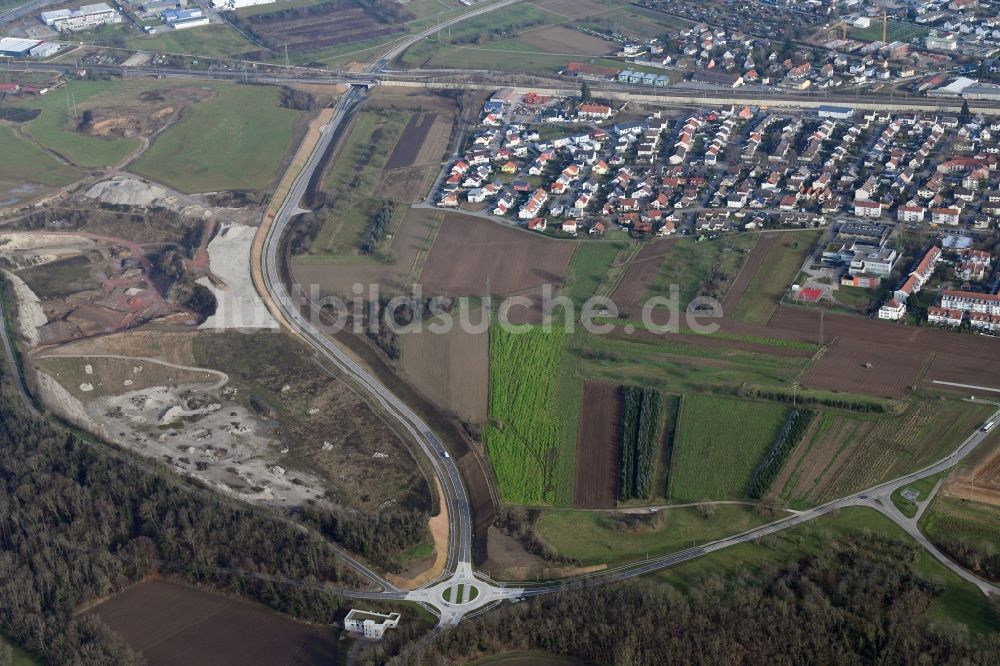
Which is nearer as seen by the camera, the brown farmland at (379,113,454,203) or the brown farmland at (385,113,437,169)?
the brown farmland at (379,113,454,203)

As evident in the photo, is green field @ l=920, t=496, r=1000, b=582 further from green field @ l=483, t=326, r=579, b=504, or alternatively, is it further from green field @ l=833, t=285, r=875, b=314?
green field @ l=833, t=285, r=875, b=314

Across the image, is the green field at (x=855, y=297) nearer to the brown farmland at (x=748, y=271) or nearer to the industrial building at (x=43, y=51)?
the brown farmland at (x=748, y=271)

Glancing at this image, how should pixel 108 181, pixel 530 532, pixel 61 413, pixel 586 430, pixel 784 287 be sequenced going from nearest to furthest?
pixel 530 532 < pixel 586 430 < pixel 61 413 < pixel 784 287 < pixel 108 181

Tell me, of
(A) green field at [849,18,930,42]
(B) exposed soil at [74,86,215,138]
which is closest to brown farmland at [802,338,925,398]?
(A) green field at [849,18,930,42]

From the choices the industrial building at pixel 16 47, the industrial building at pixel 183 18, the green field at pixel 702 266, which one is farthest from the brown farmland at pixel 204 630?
the industrial building at pixel 183 18

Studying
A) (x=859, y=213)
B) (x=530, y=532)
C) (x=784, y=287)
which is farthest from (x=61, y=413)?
(x=859, y=213)

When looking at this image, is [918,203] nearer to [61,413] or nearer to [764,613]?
[764,613]
